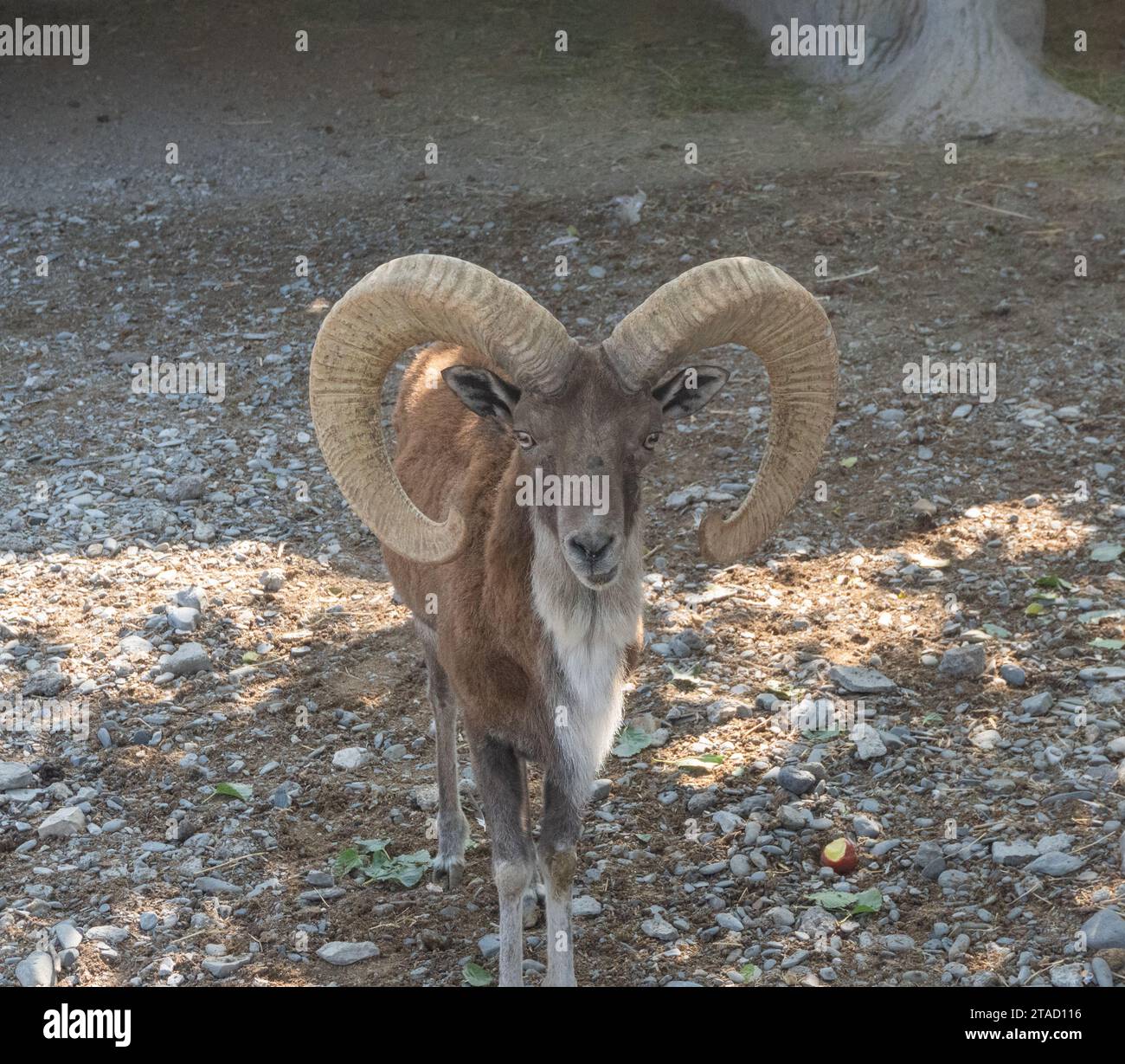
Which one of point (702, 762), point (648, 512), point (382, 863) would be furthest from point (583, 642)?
point (648, 512)

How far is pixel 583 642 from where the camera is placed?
6230 mm

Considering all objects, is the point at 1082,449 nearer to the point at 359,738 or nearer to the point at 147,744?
the point at 359,738

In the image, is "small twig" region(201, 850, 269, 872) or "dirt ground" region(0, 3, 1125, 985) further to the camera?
"small twig" region(201, 850, 269, 872)

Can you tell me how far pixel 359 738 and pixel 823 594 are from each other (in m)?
3.47

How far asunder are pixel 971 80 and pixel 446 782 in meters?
13.1

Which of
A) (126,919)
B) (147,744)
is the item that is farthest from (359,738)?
(126,919)

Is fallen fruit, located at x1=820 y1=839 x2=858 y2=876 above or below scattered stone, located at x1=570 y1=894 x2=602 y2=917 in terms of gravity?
above

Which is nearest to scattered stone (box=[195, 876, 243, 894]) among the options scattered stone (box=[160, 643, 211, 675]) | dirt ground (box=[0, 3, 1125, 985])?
dirt ground (box=[0, 3, 1125, 985])

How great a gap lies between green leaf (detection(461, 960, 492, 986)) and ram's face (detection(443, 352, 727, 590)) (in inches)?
83.9

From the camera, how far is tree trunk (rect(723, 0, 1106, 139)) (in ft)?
55.5

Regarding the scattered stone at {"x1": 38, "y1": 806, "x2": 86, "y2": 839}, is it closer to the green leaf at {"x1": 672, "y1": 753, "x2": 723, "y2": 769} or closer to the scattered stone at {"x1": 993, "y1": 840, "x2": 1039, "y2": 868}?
the green leaf at {"x1": 672, "y1": 753, "x2": 723, "y2": 769}

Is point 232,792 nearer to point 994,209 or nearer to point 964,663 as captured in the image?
point 964,663

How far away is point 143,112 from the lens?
1975cm

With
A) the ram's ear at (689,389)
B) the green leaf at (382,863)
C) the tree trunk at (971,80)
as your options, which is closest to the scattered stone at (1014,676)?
the ram's ear at (689,389)
